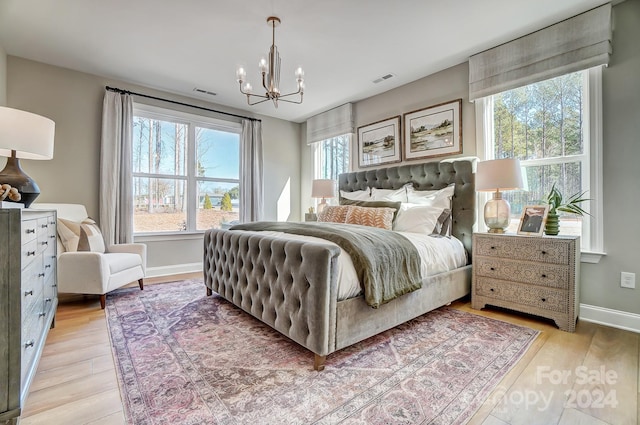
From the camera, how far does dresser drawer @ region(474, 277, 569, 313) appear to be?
2.32 metres

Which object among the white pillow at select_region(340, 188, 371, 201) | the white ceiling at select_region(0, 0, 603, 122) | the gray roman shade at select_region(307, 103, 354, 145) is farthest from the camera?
the gray roman shade at select_region(307, 103, 354, 145)

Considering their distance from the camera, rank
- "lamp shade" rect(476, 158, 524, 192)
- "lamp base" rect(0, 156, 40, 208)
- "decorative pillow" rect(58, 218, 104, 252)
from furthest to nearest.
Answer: "decorative pillow" rect(58, 218, 104, 252)
"lamp shade" rect(476, 158, 524, 192)
"lamp base" rect(0, 156, 40, 208)

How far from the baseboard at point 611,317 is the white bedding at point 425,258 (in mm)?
1006

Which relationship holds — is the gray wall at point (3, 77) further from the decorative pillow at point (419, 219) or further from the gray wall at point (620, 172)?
the gray wall at point (620, 172)

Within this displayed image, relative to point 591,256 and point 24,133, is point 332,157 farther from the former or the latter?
point 24,133

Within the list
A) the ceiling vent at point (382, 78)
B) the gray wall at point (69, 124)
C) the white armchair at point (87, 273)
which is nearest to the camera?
the white armchair at point (87, 273)

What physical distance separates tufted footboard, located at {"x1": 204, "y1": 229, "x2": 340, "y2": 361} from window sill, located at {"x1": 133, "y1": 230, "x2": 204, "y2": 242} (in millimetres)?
1984

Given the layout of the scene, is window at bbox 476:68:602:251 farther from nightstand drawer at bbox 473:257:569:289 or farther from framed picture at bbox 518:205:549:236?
nightstand drawer at bbox 473:257:569:289

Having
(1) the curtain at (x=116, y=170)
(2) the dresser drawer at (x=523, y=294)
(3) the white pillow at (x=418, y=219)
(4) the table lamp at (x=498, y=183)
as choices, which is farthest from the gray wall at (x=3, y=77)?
(2) the dresser drawer at (x=523, y=294)

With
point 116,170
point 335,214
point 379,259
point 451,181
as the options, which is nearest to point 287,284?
point 379,259

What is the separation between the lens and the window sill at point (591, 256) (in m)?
2.45

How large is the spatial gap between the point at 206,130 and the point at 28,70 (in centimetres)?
204

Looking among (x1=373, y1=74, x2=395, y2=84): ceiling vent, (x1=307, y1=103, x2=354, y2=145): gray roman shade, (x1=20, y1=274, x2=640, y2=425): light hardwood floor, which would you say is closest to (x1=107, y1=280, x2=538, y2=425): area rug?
(x1=20, y1=274, x2=640, y2=425): light hardwood floor

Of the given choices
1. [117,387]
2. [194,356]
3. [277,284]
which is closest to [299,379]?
[277,284]
